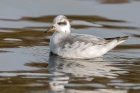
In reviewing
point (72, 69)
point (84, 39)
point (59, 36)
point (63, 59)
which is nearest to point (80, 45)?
point (84, 39)

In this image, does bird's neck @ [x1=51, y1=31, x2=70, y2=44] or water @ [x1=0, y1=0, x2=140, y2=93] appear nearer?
water @ [x1=0, y1=0, x2=140, y2=93]

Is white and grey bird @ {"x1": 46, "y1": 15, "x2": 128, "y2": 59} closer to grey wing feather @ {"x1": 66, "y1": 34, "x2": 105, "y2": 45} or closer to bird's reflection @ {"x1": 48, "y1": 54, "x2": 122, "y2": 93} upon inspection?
grey wing feather @ {"x1": 66, "y1": 34, "x2": 105, "y2": 45}

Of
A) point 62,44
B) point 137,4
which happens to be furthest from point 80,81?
point 137,4

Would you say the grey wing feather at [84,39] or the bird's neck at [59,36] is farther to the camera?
the bird's neck at [59,36]

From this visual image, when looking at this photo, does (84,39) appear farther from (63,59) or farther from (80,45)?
(63,59)

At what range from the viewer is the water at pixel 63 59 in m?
9.89

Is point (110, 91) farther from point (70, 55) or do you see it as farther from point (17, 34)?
point (17, 34)

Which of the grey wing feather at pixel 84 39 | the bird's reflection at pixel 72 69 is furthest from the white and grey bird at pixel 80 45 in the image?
→ the bird's reflection at pixel 72 69

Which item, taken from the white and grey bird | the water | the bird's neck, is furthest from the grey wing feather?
the water

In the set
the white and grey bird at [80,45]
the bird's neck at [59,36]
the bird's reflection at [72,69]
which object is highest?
the bird's neck at [59,36]

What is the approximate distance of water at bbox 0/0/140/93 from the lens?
9.89 m

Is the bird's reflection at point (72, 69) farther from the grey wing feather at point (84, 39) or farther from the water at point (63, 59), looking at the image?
the grey wing feather at point (84, 39)

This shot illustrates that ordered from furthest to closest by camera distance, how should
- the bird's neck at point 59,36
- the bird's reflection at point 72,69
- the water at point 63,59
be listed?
the bird's neck at point 59,36, the bird's reflection at point 72,69, the water at point 63,59

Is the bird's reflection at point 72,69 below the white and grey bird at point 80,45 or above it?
below
